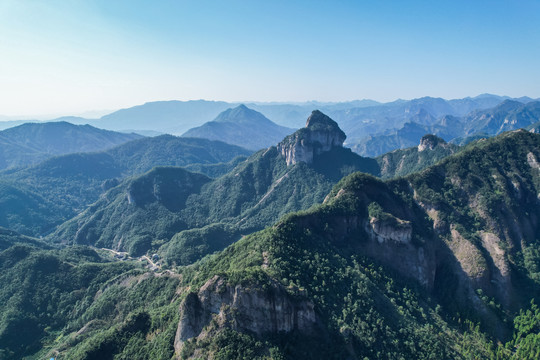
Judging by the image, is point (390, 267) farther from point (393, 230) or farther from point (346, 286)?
point (346, 286)

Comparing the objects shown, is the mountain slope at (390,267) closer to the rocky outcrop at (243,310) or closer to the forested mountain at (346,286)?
the rocky outcrop at (243,310)

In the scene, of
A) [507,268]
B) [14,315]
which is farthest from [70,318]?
[507,268]

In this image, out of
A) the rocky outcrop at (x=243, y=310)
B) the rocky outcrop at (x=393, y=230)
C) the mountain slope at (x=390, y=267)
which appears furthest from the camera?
the rocky outcrop at (x=393, y=230)

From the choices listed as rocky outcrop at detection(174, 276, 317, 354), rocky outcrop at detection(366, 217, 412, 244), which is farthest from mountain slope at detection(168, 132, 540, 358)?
rocky outcrop at detection(366, 217, 412, 244)

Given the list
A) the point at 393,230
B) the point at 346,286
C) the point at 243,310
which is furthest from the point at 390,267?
the point at 243,310

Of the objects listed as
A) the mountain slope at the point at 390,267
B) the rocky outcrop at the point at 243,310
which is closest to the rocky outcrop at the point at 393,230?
the mountain slope at the point at 390,267

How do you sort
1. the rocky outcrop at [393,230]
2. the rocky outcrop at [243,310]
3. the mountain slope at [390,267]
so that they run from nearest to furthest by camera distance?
the rocky outcrop at [243,310]
the mountain slope at [390,267]
the rocky outcrop at [393,230]

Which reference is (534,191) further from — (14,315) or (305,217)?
(14,315)
